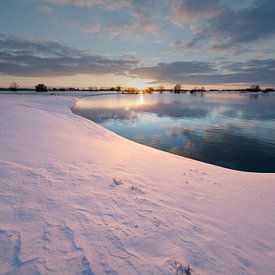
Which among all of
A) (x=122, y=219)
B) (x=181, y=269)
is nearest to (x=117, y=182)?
(x=122, y=219)

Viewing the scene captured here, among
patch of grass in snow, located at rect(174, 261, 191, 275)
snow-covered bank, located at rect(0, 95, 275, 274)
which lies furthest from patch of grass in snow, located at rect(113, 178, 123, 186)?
patch of grass in snow, located at rect(174, 261, 191, 275)

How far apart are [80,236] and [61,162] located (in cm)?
406

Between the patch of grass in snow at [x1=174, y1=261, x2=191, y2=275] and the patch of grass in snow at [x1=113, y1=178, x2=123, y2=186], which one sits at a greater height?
the patch of grass in snow at [x1=113, y1=178, x2=123, y2=186]

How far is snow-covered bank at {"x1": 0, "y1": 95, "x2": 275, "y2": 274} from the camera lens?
3320mm

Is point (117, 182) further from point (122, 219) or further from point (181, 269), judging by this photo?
point (181, 269)

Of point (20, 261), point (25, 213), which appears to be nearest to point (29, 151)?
point (25, 213)

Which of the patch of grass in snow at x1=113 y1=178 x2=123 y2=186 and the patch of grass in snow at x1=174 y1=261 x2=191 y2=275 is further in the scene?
the patch of grass in snow at x1=113 y1=178 x2=123 y2=186

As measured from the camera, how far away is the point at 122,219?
14.7 feet

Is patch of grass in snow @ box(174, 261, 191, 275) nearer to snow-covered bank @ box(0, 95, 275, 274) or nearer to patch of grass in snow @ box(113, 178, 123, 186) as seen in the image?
snow-covered bank @ box(0, 95, 275, 274)

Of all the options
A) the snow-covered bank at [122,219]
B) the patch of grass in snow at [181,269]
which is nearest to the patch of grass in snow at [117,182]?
the snow-covered bank at [122,219]

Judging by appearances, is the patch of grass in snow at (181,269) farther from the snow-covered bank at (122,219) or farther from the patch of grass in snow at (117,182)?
the patch of grass in snow at (117,182)

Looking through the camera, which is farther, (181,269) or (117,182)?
(117,182)

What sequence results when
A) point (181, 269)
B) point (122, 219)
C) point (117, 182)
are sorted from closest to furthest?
1. point (181, 269)
2. point (122, 219)
3. point (117, 182)

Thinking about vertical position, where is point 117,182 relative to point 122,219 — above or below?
above
